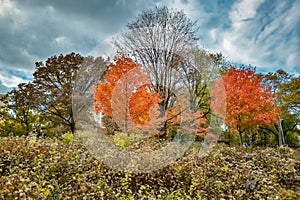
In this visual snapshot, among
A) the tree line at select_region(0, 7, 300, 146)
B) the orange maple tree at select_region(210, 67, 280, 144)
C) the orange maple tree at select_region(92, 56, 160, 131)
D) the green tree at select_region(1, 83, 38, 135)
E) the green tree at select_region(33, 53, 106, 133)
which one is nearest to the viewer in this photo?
the orange maple tree at select_region(92, 56, 160, 131)

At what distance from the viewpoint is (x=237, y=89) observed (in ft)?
Result: 38.3

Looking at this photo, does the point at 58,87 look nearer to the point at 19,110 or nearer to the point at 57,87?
the point at 57,87

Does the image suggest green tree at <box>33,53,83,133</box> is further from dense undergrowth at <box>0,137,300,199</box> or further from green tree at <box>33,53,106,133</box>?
dense undergrowth at <box>0,137,300,199</box>

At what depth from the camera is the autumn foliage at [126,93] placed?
811 cm

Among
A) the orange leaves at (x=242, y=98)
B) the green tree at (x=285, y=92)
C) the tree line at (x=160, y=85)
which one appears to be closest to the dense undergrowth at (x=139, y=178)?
the tree line at (x=160, y=85)

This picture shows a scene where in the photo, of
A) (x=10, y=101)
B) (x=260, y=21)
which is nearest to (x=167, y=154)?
(x=260, y=21)

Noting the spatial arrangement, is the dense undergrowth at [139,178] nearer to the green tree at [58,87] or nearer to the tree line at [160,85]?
the tree line at [160,85]

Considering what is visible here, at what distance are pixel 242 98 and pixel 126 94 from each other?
6.11m

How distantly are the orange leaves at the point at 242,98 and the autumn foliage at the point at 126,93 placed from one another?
3.71m

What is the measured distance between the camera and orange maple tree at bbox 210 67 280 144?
10960 mm

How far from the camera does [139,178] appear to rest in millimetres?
4398

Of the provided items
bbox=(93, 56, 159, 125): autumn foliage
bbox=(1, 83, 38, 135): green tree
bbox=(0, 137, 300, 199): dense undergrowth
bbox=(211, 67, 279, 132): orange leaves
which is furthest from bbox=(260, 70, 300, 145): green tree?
bbox=(1, 83, 38, 135): green tree

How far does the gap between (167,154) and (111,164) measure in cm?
133

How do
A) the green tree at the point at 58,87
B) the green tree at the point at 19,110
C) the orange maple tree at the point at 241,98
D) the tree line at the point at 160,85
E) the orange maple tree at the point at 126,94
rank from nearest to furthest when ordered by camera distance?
the orange maple tree at the point at 126,94
the tree line at the point at 160,85
the orange maple tree at the point at 241,98
the green tree at the point at 58,87
the green tree at the point at 19,110
